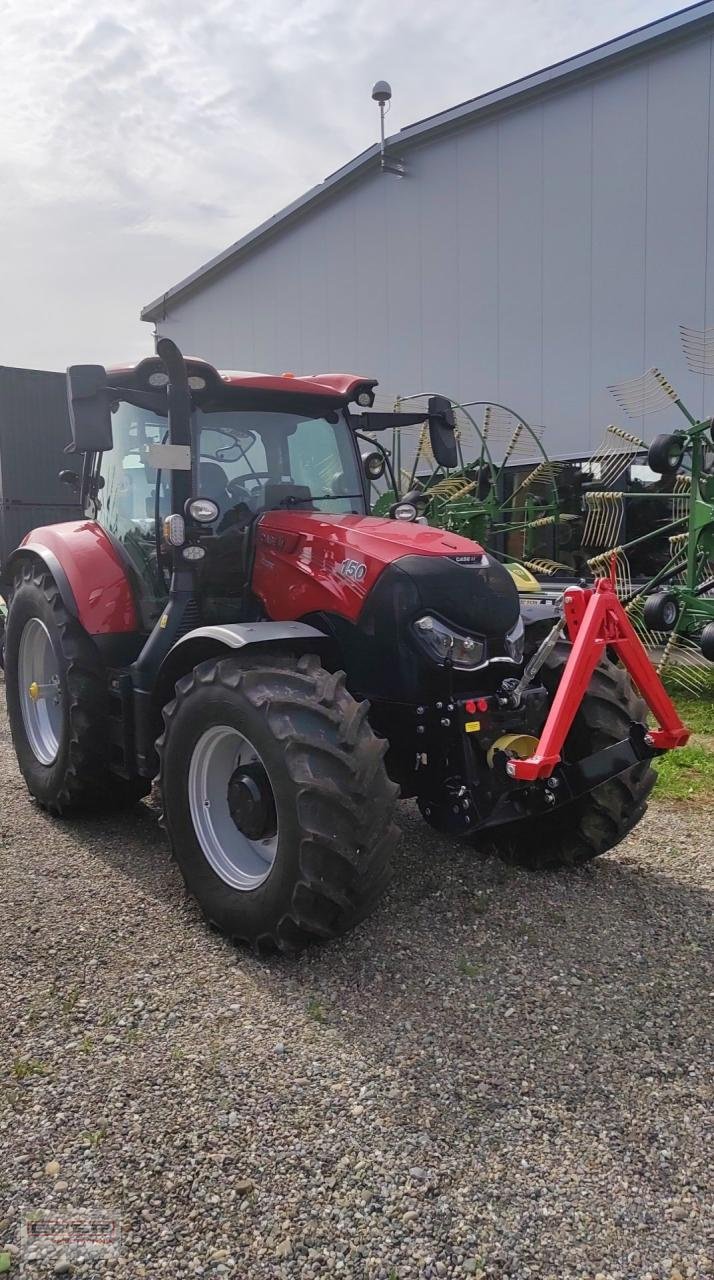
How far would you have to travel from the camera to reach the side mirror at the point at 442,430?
14.6 feet

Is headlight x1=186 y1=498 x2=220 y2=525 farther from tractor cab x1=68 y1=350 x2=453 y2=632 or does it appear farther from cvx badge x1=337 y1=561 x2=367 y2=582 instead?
cvx badge x1=337 y1=561 x2=367 y2=582

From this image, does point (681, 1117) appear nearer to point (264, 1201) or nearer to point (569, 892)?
point (264, 1201)

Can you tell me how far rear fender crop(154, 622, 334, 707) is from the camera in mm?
3187

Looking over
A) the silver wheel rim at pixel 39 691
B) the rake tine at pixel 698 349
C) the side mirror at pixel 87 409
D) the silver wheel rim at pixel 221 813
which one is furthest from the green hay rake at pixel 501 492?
the silver wheel rim at pixel 221 813

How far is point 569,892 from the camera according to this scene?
12.1 feet

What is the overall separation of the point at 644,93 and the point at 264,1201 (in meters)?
9.92

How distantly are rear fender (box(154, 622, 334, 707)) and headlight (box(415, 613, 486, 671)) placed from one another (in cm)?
37

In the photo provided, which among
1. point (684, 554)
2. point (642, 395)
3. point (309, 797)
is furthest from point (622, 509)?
point (309, 797)

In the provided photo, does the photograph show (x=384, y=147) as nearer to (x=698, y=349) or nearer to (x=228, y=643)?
(x=698, y=349)

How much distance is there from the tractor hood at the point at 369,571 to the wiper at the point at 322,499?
240 millimetres

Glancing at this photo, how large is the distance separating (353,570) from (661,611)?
4.51m

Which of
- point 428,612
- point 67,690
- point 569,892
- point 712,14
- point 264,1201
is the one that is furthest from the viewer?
point 712,14

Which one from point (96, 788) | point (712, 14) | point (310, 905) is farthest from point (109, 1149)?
point (712, 14)

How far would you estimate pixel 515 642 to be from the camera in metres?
3.56
